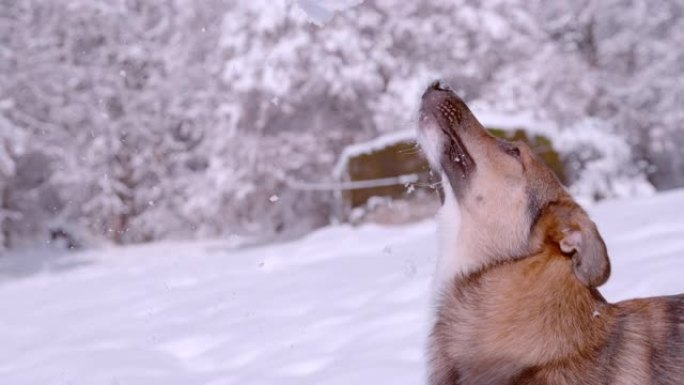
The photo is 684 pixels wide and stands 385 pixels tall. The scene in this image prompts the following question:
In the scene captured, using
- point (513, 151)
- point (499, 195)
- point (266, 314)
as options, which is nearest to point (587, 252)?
point (499, 195)

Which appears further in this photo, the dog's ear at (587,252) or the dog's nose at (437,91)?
the dog's nose at (437,91)

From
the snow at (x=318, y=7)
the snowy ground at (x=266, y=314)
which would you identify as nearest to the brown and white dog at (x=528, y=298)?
the snowy ground at (x=266, y=314)

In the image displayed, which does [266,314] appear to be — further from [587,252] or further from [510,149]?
[587,252]

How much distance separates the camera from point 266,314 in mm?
5852

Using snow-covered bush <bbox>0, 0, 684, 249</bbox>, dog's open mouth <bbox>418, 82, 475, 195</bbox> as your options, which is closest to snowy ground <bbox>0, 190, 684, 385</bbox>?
dog's open mouth <bbox>418, 82, 475, 195</bbox>

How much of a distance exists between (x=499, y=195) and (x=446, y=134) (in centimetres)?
46

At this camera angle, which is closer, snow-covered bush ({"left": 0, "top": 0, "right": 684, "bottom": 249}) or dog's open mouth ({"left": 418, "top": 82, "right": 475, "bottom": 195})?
dog's open mouth ({"left": 418, "top": 82, "right": 475, "bottom": 195})

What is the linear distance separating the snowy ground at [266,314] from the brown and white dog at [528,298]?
1.82 feet

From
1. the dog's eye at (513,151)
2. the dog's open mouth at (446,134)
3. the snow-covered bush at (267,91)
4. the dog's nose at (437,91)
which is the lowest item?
the dog's eye at (513,151)

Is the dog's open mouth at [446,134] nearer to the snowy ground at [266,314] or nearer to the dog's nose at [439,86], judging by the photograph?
the dog's nose at [439,86]

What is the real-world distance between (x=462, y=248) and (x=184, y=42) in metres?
17.1

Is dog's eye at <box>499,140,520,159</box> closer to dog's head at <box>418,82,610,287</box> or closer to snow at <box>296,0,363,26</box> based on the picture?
dog's head at <box>418,82,610,287</box>

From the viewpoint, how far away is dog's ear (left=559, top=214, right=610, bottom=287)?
270 cm

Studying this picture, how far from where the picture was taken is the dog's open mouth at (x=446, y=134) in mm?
3506
